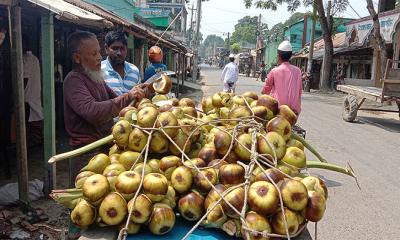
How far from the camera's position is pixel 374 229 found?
4.71 meters

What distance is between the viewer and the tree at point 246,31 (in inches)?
5182

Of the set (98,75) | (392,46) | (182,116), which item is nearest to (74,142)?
(98,75)

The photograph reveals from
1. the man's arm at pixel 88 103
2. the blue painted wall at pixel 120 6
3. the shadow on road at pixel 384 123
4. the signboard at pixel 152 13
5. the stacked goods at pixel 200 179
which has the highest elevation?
the signboard at pixel 152 13

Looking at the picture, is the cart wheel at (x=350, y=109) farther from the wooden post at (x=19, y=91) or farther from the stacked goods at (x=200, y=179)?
the stacked goods at (x=200, y=179)

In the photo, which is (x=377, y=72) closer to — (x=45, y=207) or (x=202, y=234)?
(x=45, y=207)

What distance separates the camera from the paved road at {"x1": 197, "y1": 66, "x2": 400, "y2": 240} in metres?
4.71

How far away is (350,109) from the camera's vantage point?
1295 centimetres

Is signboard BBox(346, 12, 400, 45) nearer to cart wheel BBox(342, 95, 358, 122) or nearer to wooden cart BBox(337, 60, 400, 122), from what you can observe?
cart wheel BBox(342, 95, 358, 122)

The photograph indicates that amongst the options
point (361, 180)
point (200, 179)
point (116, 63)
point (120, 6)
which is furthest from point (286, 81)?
point (120, 6)

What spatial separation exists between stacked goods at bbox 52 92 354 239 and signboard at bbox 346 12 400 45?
63.6 ft

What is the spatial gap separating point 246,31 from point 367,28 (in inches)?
4662

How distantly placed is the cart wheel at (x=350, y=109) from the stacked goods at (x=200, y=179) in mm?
11202

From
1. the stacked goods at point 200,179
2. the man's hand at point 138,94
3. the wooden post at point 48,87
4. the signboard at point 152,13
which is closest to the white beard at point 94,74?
the man's hand at point 138,94

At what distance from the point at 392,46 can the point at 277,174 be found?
73.4 feet
